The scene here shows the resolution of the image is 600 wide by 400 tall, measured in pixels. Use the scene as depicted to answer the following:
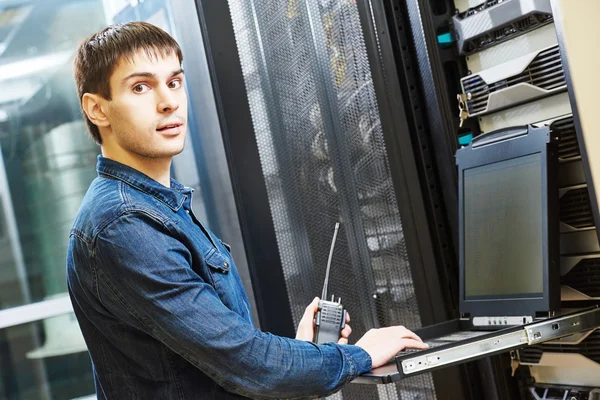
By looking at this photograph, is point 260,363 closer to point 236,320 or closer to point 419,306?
point 236,320

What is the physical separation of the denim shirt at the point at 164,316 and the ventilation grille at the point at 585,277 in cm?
51

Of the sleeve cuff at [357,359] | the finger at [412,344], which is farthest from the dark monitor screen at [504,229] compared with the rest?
the sleeve cuff at [357,359]

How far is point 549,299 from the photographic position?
4.48 feet

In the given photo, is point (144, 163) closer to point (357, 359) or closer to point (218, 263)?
point (218, 263)

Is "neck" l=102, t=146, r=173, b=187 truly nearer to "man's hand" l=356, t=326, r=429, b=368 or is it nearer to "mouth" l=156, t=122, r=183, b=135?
"mouth" l=156, t=122, r=183, b=135

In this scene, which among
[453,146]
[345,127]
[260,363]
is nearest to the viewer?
[260,363]

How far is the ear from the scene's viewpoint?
3.97ft

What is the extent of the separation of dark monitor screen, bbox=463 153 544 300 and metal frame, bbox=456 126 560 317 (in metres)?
0.01

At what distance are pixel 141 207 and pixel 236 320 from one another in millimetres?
219

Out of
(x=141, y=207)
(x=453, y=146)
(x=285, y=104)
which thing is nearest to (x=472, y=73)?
(x=453, y=146)

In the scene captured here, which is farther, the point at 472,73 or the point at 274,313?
the point at 274,313

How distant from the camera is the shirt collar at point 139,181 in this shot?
3.90 feet

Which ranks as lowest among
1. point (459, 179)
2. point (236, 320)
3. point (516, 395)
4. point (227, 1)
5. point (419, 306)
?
point (516, 395)

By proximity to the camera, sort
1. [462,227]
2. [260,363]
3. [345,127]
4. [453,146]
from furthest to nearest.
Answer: [345,127] → [453,146] → [462,227] → [260,363]
